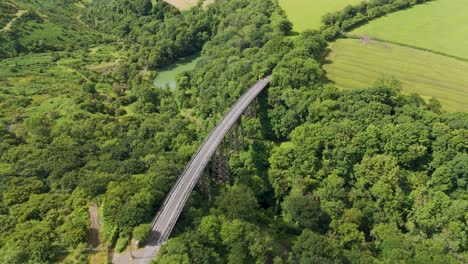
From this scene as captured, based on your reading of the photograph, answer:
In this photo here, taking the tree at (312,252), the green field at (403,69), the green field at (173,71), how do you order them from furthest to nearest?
the green field at (173,71) → the green field at (403,69) → the tree at (312,252)

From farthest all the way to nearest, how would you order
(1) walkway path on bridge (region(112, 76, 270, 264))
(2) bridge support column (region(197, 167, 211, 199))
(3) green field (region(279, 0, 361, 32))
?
(3) green field (region(279, 0, 361, 32)) < (2) bridge support column (region(197, 167, 211, 199)) < (1) walkway path on bridge (region(112, 76, 270, 264))

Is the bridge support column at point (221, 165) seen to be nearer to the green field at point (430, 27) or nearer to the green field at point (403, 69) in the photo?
the green field at point (403, 69)

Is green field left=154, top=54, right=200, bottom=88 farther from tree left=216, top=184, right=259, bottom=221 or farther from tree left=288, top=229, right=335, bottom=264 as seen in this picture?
tree left=288, top=229, right=335, bottom=264

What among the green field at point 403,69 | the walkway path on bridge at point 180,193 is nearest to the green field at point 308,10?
the green field at point 403,69

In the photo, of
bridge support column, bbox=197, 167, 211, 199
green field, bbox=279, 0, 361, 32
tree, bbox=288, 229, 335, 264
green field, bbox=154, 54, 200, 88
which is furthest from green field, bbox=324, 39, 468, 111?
green field, bbox=154, 54, 200, 88

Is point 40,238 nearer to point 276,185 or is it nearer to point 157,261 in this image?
point 157,261

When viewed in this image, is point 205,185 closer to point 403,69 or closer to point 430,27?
point 403,69
